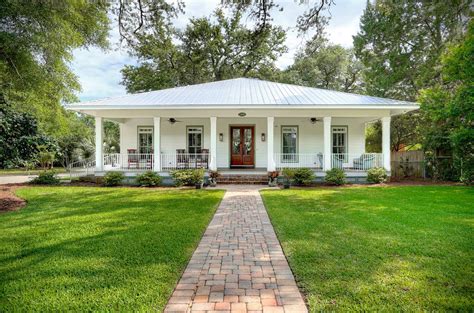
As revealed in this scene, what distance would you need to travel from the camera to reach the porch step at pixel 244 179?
13062 millimetres

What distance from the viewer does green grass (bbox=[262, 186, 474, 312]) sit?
9.94 feet

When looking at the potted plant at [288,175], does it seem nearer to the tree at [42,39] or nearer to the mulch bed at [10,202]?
the tree at [42,39]

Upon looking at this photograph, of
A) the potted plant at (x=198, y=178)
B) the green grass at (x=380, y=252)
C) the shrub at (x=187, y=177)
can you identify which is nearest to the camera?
the green grass at (x=380, y=252)

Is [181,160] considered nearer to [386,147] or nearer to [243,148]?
[243,148]

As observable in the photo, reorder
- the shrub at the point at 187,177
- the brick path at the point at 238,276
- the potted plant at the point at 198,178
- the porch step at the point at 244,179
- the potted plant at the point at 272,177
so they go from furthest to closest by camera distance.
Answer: the porch step at the point at 244,179 → the potted plant at the point at 272,177 → the shrub at the point at 187,177 → the potted plant at the point at 198,178 → the brick path at the point at 238,276

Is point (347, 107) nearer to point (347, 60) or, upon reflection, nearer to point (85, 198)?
point (85, 198)

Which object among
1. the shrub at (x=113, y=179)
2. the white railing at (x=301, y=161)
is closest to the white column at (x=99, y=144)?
the shrub at (x=113, y=179)

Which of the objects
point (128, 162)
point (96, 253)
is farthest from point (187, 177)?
point (96, 253)

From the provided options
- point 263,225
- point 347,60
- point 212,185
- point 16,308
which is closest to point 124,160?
point 212,185

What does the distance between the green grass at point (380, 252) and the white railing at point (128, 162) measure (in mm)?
8722

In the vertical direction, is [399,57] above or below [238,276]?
above

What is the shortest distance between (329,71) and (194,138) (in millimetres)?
19591

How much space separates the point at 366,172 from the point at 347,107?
3.10m

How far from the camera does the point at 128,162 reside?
14781 millimetres
